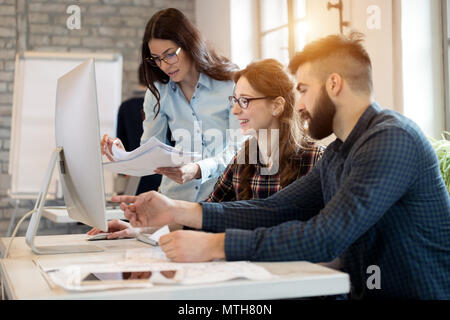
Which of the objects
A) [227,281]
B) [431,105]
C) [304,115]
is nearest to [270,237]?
[227,281]

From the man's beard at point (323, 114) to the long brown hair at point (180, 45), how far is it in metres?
0.94

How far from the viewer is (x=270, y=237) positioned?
3.61 feet

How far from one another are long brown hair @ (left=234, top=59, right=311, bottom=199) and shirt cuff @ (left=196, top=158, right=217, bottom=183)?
0.15 meters

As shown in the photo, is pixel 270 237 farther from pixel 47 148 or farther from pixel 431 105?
pixel 47 148

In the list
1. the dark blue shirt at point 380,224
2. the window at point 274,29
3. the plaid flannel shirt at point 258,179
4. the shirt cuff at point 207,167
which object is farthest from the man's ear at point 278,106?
the window at point 274,29

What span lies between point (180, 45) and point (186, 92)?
232 mm

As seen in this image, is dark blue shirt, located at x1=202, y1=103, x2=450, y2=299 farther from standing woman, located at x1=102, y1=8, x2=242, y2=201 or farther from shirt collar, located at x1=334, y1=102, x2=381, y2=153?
standing woman, located at x1=102, y1=8, x2=242, y2=201

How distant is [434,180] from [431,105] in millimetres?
1755

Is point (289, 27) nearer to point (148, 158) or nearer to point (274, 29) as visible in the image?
point (274, 29)

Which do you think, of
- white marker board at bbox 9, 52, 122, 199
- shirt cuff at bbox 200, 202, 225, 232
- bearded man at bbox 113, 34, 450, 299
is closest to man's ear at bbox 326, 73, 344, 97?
bearded man at bbox 113, 34, 450, 299

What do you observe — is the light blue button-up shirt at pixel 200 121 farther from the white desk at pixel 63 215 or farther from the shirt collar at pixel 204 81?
the white desk at pixel 63 215

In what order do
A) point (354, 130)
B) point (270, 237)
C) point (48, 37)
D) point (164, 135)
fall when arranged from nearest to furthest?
1. point (270, 237)
2. point (354, 130)
3. point (164, 135)
4. point (48, 37)

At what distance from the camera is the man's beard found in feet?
4.35

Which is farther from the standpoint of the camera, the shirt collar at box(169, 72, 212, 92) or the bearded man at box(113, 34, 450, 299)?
the shirt collar at box(169, 72, 212, 92)
